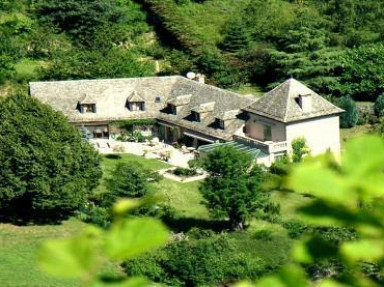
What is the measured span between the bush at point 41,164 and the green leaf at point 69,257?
30663 millimetres

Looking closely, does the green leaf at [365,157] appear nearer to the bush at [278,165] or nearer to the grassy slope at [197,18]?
the bush at [278,165]

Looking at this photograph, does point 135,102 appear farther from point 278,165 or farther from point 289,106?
point 278,165

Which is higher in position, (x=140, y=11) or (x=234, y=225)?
(x=140, y=11)

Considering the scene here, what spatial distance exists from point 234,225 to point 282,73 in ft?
59.1

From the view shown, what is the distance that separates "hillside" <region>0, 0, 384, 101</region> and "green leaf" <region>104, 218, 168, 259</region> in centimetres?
4545

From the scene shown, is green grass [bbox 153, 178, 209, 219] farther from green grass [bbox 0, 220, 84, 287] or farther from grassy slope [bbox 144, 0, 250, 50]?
grassy slope [bbox 144, 0, 250, 50]

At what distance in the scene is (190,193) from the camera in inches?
1447

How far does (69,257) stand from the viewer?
2053 millimetres

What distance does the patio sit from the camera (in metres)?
40.9

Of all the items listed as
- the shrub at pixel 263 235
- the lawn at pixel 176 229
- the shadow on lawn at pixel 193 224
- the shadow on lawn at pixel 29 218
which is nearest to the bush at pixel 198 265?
the lawn at pixel 176 229

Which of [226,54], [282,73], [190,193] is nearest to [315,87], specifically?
[282,73]

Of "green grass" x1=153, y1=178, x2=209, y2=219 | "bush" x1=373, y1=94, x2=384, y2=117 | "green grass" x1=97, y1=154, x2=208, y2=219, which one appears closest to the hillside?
"bush" x1=373, y1=94, x2=384, y2=117

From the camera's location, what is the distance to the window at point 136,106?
147ft

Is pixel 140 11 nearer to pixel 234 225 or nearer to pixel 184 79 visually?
pixel 184 79
